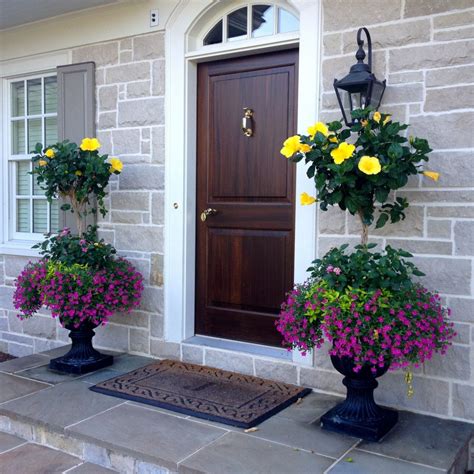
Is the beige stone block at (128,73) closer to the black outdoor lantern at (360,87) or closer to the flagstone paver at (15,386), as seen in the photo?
the black outdoor lantern at (360,87)

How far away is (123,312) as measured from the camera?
4254 millimetres

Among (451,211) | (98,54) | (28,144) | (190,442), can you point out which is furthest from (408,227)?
(28,144)

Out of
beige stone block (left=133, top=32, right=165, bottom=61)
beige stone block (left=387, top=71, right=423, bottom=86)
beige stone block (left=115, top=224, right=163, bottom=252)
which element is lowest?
beige stone block (left=115, top=224, right=163, bottom=252)

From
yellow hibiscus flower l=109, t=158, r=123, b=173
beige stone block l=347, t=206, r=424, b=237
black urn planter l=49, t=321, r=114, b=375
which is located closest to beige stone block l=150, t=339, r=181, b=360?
black urn planter l=49, t=321, r=114, b=375

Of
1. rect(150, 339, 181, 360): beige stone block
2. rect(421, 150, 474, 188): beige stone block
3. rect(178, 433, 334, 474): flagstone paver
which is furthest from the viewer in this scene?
rect(150, 339, 181, 360): beige stone block

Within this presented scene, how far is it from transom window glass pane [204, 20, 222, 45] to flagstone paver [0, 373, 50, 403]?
8.20 ft

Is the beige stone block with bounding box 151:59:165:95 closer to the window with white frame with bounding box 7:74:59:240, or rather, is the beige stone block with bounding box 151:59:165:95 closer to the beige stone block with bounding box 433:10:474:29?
the window with white frame with bounding box 7:74:59:240

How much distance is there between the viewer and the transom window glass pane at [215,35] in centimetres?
388

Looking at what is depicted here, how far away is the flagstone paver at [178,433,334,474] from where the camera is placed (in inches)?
97.5

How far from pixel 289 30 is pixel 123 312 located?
2.29m

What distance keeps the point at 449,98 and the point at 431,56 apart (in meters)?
0.25

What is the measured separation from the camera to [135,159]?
13.7ft

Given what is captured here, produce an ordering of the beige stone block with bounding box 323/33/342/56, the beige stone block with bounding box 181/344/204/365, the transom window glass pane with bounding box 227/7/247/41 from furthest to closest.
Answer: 1. the beige stone block with bounding box 181/344/204/365
2. the transom window glass pane with bounding box 227/7/247/41
3. the beige stone block with bounding box 323/33/342/56

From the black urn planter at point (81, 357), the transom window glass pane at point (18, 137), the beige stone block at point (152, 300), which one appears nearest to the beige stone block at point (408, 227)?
the beige stone block at point (152, 300)
